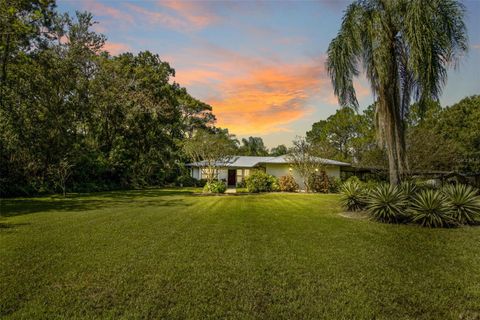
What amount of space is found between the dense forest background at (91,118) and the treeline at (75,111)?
65mm

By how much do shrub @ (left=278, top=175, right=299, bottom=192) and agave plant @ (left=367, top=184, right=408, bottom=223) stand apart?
1359cm

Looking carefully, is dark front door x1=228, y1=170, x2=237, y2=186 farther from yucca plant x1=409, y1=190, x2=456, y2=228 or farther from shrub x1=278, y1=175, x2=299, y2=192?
yucca plant x1=409, y1=190, x2=456, y2=228

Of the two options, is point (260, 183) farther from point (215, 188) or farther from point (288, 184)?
point (215, 188)

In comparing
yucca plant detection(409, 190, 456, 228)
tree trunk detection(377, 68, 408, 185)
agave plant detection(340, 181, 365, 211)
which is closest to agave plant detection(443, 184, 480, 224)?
yucca plant detection(409, 190, 456, 228)

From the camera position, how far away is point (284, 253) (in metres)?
5.98

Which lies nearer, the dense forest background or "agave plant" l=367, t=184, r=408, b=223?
"agave plant" l=367, t=184, r=408, b=223

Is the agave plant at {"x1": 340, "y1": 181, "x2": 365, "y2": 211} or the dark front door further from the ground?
the dark front door

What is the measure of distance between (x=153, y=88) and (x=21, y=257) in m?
26.2

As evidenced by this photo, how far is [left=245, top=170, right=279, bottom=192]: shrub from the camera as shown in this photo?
2316 centimetres

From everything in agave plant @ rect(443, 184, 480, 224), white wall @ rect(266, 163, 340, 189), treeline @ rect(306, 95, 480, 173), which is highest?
treeline @ rect(306, 95, 480, 173)

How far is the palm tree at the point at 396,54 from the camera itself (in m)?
9.11

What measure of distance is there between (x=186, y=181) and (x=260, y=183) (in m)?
11.7

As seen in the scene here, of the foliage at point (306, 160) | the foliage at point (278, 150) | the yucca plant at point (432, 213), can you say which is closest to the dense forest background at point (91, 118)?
the foliage at point (306, 160)

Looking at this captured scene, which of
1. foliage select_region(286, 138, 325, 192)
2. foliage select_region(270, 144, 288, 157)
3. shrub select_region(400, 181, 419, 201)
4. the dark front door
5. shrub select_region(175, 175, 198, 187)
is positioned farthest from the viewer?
foliage select_region(270, 144, 288, 157)
